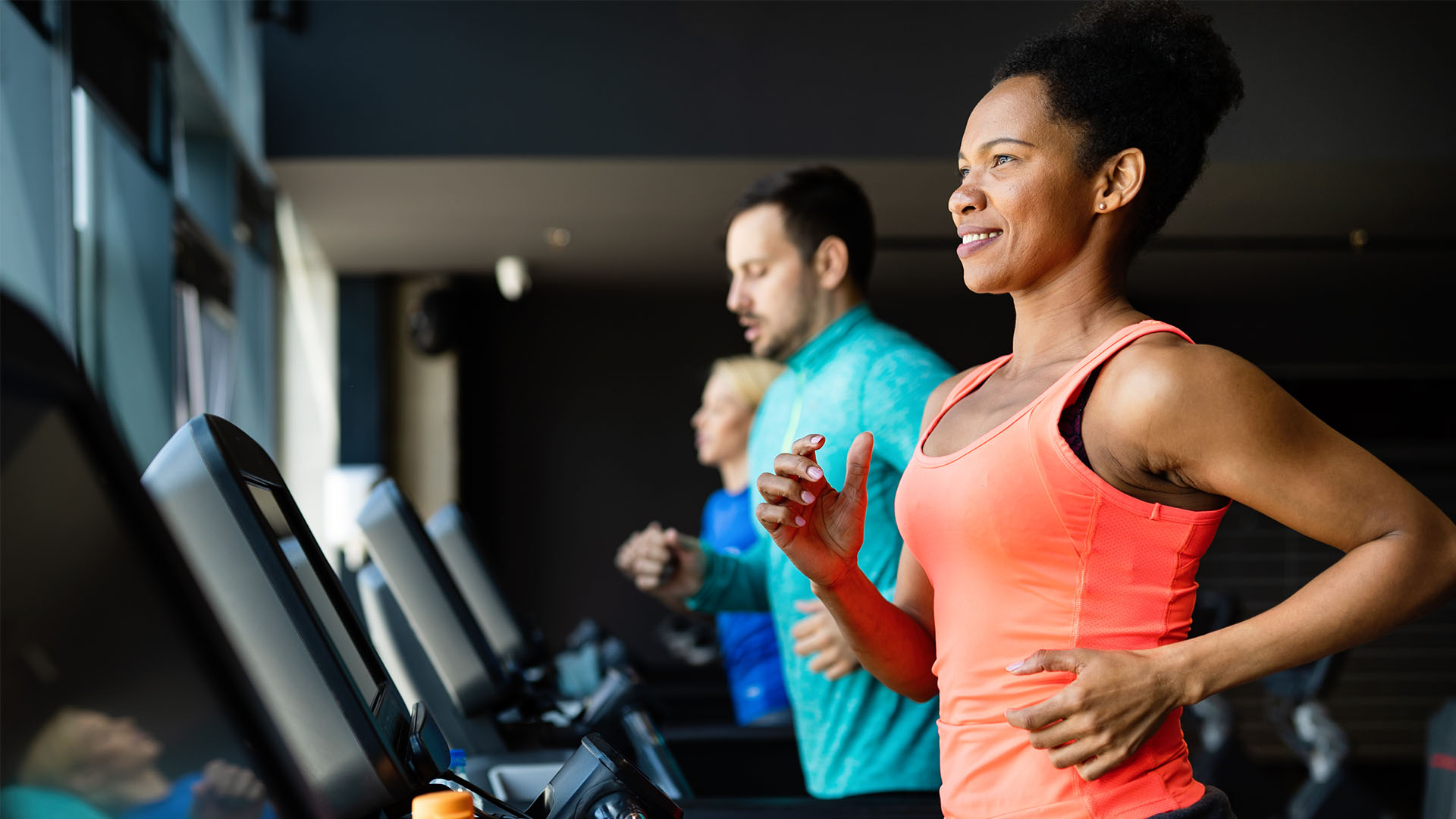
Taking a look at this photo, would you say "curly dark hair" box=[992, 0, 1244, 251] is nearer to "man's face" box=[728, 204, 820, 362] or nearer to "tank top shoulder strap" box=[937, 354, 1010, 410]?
"tank top shoulder strap" box=[937, 354, 1010, 410]

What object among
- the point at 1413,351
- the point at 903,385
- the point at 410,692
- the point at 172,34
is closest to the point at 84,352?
the point at 172,34

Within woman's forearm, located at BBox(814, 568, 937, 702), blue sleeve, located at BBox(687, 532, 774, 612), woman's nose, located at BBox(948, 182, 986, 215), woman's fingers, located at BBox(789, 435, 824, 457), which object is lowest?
blue sleeve, located at BBox(687, 532, 774, 612)

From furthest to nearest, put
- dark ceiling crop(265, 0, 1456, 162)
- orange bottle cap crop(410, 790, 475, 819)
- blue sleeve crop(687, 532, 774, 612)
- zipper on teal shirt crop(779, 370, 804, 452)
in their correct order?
dark ceiling crop(265, 0, 1456, 162) → blue sleeve crop(687, 532, 774, 612) → zipper on teal shirt crop(779, 370, 804, 452) → orange bottle cap crop(410, 790, 475, 819)

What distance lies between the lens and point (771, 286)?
6.54 ft

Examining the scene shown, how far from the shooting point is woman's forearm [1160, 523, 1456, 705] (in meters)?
0.84

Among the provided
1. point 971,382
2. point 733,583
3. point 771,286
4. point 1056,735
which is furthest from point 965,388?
point 733,583

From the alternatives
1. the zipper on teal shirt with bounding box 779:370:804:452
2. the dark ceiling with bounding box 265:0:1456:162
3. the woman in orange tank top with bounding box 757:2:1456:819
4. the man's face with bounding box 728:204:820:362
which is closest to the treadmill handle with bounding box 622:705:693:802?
the zipper on teal shirt with bounding box 779:370:804:452

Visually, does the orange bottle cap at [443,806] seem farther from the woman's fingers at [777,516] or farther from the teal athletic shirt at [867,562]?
the teal athletic shirt at [867,562]

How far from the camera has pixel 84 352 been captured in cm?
284

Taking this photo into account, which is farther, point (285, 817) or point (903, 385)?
point (903, 385)

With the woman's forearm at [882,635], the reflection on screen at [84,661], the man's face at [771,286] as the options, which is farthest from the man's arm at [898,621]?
the man's face at [771,286]

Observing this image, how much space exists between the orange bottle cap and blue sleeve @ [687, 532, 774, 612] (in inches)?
Result: 49.9

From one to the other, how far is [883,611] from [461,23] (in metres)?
3.45

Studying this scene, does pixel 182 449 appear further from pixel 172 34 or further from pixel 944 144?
pixel 944 144
